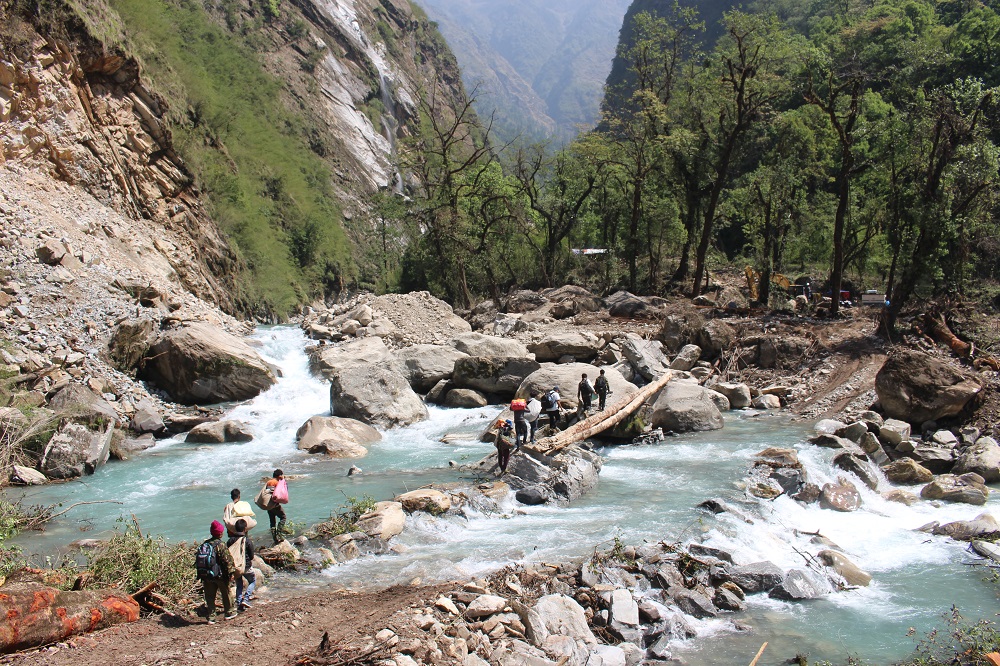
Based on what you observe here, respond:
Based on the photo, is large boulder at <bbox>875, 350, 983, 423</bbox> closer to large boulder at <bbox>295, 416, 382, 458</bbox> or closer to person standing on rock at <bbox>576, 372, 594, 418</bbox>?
person standing on rock at <bbox>576, 372, 594, 418</bbox>

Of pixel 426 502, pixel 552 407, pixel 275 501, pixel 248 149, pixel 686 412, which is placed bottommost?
pixel 426 502

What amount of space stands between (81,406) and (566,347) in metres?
13.2

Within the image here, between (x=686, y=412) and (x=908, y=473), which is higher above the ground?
(x=686, y=412)

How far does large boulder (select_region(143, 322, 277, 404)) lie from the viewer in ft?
59.9

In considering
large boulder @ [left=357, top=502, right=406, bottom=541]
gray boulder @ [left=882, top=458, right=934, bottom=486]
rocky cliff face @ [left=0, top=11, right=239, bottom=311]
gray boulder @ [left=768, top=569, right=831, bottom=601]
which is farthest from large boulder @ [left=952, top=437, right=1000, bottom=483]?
rocky cliff face @ [left=0, top=11, right=239, bottom=311]

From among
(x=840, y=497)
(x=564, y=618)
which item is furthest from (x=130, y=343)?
(x=840, y=497)

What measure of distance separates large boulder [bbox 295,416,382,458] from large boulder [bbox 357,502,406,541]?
16.4ft

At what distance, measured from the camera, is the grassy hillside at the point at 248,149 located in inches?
1337

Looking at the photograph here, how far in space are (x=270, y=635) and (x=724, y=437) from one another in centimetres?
1136

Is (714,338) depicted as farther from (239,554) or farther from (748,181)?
(748,181)

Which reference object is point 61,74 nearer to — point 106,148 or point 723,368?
point 106,148

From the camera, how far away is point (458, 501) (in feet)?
35.2

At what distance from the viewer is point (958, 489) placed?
11.0m

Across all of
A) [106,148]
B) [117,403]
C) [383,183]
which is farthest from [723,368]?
[383,183]
